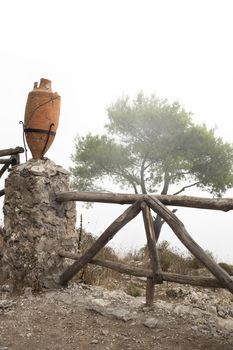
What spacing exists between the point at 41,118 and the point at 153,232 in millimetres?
2011

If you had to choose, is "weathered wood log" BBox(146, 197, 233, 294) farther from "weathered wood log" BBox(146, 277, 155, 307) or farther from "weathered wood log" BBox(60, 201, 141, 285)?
"weathered wood log" BBox(146, 277, 155, 307)

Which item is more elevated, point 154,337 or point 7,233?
point 7,233

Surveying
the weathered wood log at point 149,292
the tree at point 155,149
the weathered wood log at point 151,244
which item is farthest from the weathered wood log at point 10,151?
the tree at point 155,149

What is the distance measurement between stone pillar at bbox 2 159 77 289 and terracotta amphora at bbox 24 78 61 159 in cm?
21

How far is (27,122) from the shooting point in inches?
194

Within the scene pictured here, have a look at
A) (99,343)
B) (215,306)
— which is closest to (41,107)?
(99,343)

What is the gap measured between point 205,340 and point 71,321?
4.04 ft

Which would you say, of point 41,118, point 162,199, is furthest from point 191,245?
point 41,118

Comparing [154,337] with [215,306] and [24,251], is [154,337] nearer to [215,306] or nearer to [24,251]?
[215,306]

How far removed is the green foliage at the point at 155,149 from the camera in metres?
15.6

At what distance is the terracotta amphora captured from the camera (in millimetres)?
4844

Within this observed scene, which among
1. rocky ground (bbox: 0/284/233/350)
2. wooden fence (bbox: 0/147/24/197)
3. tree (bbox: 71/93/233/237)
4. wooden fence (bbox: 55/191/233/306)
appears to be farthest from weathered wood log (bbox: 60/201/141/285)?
tree (bbox: 71/93/233/237)

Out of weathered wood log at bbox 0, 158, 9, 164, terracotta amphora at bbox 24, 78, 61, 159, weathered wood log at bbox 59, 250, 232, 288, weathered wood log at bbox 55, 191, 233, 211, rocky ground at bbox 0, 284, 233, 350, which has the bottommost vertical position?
rocky ground at bbox 0, 284, 233, 350

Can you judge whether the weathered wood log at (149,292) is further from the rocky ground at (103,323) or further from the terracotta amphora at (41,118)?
the terracotta amphora at (41,118)
